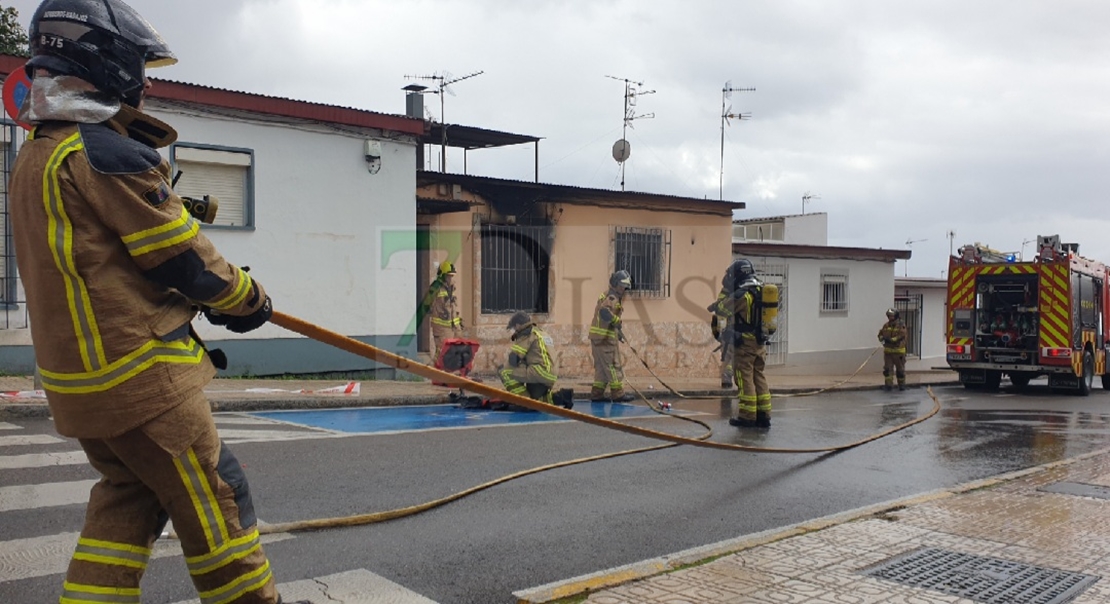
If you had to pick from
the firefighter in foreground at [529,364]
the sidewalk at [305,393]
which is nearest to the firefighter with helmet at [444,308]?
the sidewalk at [305,393]

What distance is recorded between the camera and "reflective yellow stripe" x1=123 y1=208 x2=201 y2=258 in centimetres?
281

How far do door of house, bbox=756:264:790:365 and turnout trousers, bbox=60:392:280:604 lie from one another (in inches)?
806

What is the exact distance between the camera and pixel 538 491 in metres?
6.46

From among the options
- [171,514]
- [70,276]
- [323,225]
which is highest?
[323,225]

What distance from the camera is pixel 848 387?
19641 millimetres

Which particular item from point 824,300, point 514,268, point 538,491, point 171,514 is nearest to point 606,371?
point 514,268

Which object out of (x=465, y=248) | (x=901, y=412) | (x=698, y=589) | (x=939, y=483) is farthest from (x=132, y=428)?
(x=465, y=248)

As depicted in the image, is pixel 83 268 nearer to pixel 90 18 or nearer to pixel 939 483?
pixel 90 18

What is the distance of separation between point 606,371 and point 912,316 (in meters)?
18.5

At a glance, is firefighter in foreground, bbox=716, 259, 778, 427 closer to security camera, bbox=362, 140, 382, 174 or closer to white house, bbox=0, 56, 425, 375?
white house, bbox=0, 56, 425, 375

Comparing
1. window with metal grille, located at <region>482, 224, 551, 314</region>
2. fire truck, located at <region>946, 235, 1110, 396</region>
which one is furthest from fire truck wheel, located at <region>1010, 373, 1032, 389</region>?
window with metal grille, located at <region>482, 224, 551, 314</region>

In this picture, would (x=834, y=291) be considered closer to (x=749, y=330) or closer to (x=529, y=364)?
(x=749, y=330)

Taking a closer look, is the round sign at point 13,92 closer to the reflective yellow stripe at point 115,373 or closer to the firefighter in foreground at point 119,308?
the firefighter in foreground at point 119,308

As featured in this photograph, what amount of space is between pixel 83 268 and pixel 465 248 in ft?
46.6
